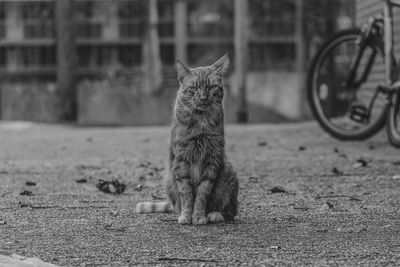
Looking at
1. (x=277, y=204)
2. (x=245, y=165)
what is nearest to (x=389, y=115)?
(x=245, y=165)

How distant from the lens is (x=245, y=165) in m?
7.18

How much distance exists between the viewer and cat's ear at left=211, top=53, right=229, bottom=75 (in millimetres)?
4262

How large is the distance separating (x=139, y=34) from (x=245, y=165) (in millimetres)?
40937

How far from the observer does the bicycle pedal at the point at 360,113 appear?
7844 millimetres

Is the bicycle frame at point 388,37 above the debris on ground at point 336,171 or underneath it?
above

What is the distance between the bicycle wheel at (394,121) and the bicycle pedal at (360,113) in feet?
2.41

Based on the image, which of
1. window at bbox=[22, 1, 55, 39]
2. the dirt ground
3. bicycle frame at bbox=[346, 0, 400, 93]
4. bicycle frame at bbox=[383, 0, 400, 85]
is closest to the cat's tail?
the dirt ground

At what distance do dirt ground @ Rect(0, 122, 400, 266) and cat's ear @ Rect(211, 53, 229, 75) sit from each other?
0.81 meters

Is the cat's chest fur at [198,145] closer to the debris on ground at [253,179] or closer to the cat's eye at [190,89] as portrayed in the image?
the cat's eye at [190,89]

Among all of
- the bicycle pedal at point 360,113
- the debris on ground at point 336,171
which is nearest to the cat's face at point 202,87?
the debris on ground at point 336,171

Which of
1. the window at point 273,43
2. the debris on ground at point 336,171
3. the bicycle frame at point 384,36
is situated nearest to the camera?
the debris on ground at point 336,171

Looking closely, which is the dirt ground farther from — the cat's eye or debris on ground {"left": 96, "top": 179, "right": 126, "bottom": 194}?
the cat's eye

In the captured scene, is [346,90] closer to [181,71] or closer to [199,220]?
[181,71]

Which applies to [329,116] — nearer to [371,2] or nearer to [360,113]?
[360,113]
